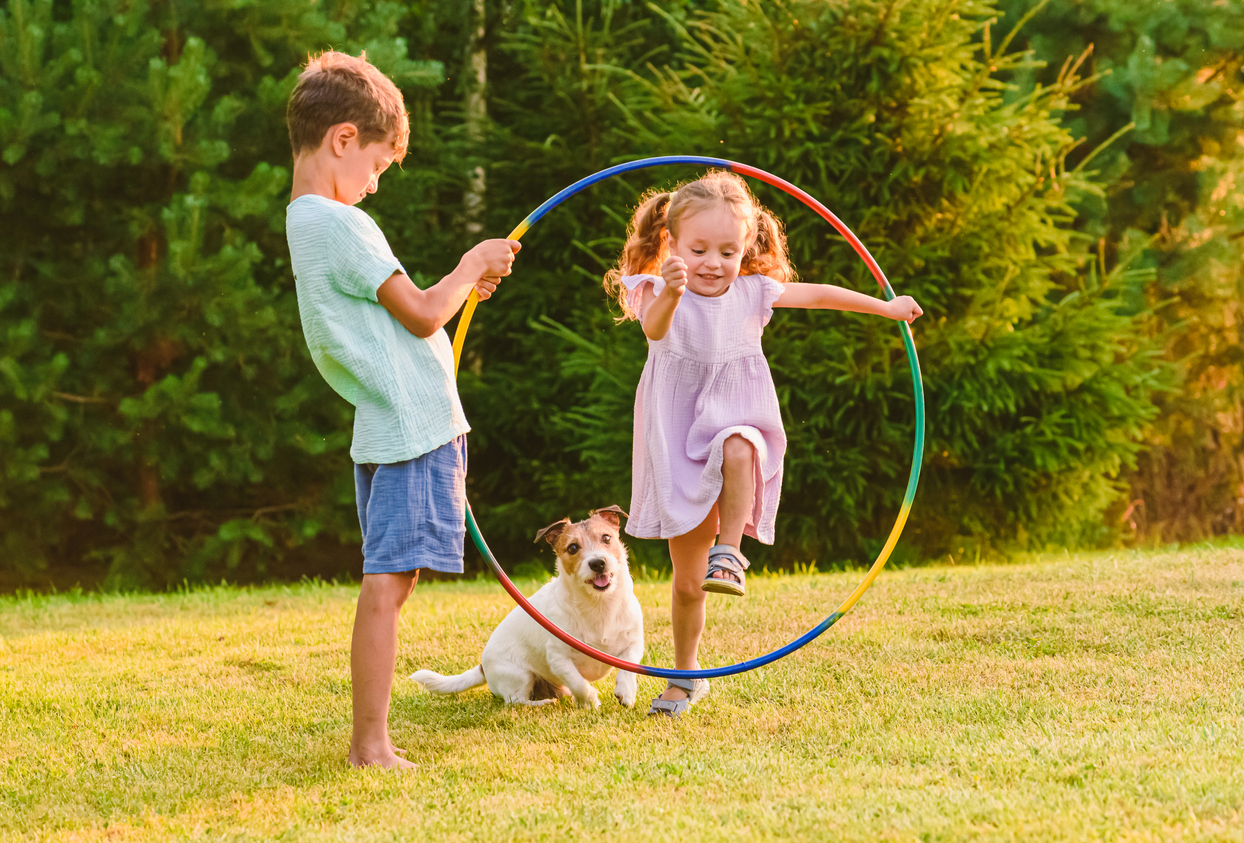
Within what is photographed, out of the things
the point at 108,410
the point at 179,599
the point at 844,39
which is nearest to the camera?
the point at 179,599

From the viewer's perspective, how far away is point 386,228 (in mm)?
11000

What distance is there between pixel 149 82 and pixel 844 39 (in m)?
5.21

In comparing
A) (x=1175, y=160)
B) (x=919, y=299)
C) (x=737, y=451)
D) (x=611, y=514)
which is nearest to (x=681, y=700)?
(x=611, y=514)

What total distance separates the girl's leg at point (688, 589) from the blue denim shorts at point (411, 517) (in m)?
1.01

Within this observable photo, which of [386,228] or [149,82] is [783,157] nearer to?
[386,228]

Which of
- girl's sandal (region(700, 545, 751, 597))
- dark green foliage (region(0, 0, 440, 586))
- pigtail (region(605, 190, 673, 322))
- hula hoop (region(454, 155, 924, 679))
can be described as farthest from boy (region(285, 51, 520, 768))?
dark green foliage (region(0, 0, 440, 586))

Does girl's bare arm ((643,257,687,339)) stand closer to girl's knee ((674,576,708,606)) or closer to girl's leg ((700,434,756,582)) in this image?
girl's leg ((700,434,756,582))

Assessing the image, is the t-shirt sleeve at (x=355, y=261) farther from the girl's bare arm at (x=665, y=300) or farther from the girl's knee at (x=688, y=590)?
the girl's knee at (x=688, y=590)

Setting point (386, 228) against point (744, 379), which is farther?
point (386, 228)

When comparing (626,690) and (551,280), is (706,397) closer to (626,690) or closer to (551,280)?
(626,690)

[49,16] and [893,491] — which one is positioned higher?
[49,16]

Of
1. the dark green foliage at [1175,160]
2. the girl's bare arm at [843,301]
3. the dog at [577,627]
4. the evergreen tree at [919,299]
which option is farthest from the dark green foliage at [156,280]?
the dark green foliage at [1175,160]

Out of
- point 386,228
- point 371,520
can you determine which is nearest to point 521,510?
point 386,228

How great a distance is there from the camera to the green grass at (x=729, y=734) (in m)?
3.03
